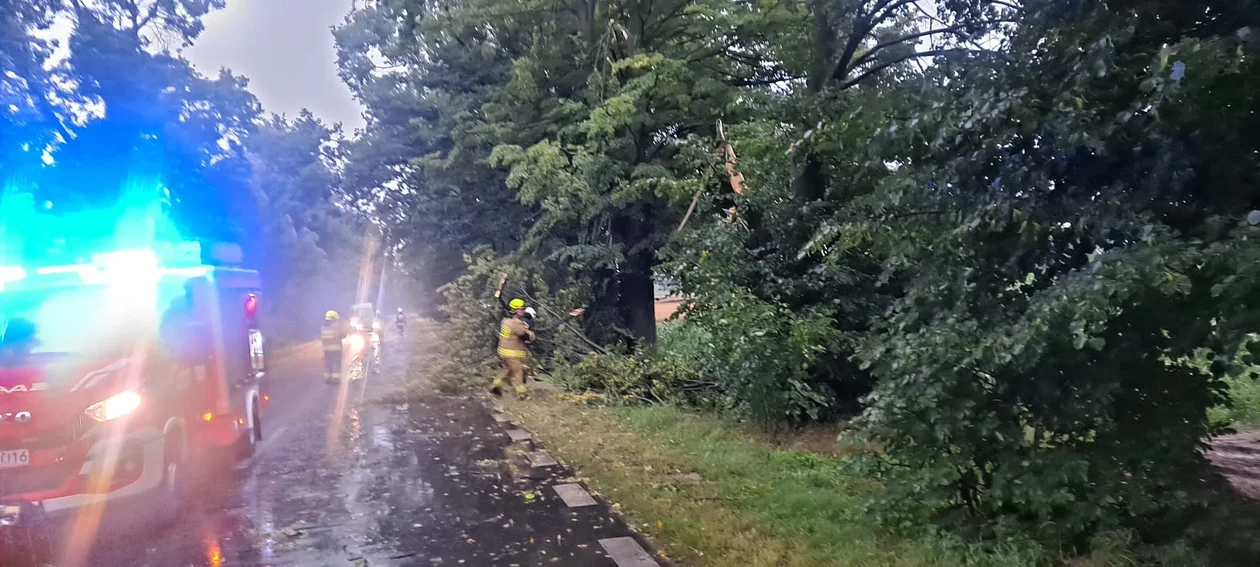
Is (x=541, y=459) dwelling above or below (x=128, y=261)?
below

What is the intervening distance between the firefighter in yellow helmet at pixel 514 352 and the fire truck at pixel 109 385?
4.99 meters

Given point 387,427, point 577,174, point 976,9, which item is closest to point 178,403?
point 387,427

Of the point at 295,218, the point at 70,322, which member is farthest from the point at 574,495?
the point at 295,218

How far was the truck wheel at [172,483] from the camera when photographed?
23.3 feet

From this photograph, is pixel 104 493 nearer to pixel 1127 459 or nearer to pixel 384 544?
pixel 384 544

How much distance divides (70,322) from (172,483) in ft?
5.17

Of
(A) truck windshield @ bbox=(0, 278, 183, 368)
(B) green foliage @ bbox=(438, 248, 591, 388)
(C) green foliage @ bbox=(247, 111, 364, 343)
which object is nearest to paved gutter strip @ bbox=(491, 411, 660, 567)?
(A) truck windshield @ bbox=(0, 278, 183, 368)

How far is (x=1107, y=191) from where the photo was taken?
16.3 ft

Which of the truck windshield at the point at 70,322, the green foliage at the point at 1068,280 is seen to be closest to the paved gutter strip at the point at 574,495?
the green foliage at the point at 1068,280

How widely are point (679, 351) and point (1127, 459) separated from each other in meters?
8.86

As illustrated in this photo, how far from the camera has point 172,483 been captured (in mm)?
7398

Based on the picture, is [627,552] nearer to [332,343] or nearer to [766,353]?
[766,353]

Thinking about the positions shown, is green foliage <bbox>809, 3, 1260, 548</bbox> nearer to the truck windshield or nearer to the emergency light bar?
the truck windshield

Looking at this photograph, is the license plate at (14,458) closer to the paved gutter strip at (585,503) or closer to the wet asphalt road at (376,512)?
the wet asphalt road at (376,512)
